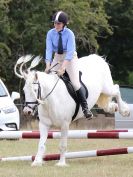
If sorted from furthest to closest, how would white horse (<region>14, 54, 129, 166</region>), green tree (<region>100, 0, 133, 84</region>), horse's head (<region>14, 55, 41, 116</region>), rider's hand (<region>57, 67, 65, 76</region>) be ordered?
green tree (<region>100, 0, 133, 84</region>)
rider's hand (<region>57, 67, 65, 76</region>)
white horse (<region>14, 54, 129, 166</region>)
horse's head (<region>14, 55, 41, 116</region>)

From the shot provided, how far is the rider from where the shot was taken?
12.0m

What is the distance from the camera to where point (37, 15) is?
3297cm

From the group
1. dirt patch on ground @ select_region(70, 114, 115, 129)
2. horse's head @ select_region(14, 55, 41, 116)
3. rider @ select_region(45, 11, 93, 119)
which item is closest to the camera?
horse's head @ select_region(14, 55, 41, 116)

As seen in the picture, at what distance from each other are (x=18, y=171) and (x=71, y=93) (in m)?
1.84

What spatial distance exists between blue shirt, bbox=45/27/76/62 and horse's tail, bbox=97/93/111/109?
6.35ft

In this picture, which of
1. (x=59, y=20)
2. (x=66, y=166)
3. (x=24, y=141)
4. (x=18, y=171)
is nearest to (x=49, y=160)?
(x=66, y=166)

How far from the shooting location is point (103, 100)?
13812 millimetres

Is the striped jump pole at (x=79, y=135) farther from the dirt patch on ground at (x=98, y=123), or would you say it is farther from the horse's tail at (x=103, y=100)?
the dirt patch on ground at (x=98, y=123)

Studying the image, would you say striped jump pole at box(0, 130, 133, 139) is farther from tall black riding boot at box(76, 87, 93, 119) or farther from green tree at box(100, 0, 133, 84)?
green tree at box(100, 0, 133, 84)

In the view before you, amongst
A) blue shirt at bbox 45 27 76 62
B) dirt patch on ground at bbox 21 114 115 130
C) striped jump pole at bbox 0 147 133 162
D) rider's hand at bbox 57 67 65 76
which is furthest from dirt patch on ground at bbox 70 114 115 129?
rider's hand at bbox 57 67 65 76

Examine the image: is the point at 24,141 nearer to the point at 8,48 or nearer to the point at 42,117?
the point at 42,117

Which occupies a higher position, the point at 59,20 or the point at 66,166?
the point at 59,20

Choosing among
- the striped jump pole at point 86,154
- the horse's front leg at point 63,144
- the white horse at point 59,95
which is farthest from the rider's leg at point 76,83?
the striped jump pole at point 86,154

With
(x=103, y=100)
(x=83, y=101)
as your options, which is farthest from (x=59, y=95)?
(x=103, y=100)
